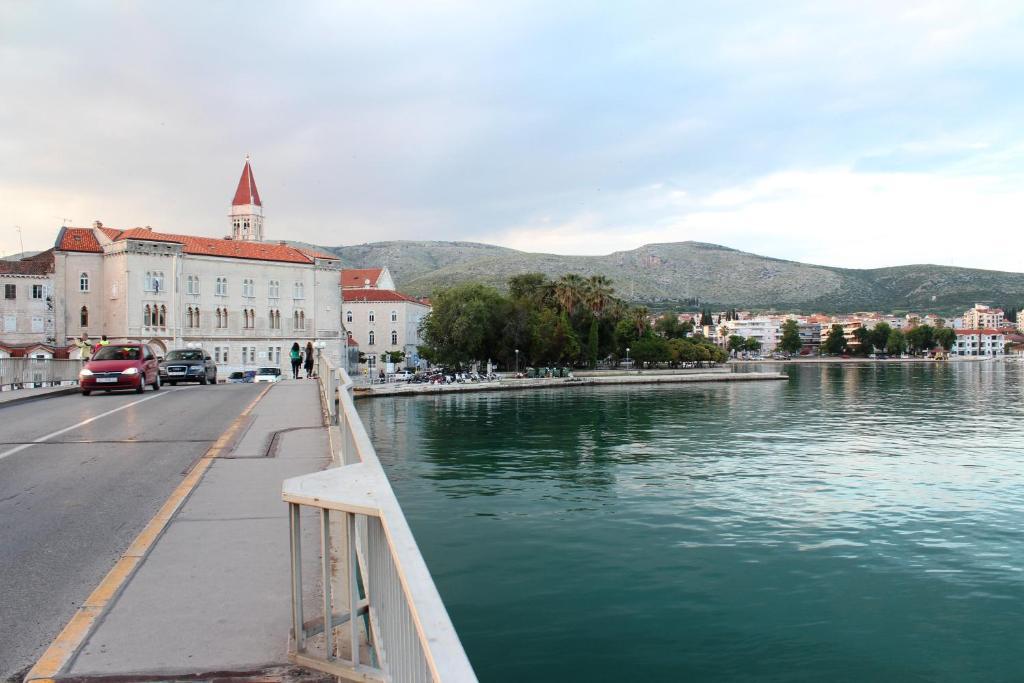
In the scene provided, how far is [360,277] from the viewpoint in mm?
127000

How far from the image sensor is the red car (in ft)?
85.1

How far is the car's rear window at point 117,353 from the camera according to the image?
27.5 meters

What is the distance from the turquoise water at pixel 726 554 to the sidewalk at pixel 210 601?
5.66m

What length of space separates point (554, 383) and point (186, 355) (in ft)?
214

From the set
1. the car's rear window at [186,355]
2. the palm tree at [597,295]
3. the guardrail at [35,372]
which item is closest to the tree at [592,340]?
the palm tree at [597,295]

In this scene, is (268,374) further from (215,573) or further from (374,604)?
(374,604)

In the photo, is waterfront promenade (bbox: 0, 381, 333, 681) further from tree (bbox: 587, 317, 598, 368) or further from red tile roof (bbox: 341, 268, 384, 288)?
red tile roof (bbox: 341, 268, 384, 288)

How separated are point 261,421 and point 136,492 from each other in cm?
799

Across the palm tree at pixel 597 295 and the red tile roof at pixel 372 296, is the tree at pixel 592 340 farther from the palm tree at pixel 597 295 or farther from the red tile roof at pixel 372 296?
the red tile roof at pixel 372 296

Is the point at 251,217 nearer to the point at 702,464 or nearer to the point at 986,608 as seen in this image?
the point at 702,464

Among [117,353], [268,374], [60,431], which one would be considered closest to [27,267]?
[268,374]

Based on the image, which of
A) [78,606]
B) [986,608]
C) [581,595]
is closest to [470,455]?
[581,595]

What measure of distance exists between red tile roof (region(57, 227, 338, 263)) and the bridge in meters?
69.2

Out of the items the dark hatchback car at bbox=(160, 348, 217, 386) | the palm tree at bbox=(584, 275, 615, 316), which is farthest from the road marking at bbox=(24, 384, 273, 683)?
the palm tree at bbox=(584, 275, 615, 316)
